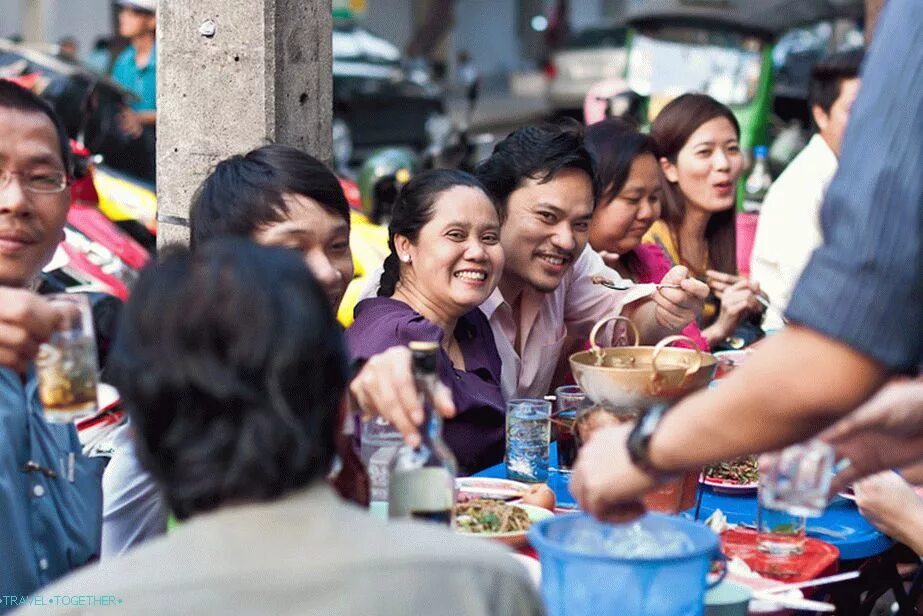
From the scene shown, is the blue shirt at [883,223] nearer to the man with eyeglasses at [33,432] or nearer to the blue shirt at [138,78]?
the man with eyeglasses at [33,432]

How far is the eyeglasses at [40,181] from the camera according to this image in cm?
271

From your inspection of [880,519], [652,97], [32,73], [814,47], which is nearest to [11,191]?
[880,519]

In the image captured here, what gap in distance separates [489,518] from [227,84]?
68.8 inches

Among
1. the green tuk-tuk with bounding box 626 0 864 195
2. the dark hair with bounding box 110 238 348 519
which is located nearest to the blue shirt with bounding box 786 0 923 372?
the dark hair with bounding box 110 238 348 519

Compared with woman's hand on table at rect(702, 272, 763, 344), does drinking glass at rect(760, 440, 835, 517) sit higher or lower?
higher

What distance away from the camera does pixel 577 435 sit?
3027 millimetres

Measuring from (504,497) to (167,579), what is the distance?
5.28 feet

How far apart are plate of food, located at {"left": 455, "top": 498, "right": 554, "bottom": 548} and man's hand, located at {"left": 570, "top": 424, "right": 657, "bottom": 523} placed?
24.0 inches

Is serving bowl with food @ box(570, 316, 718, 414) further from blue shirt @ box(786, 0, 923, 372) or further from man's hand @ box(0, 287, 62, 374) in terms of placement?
man's hand @ box(0, 287, 62, 374)

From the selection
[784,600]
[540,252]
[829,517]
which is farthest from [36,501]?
[540,252]

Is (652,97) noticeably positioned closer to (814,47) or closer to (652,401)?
(814,47)

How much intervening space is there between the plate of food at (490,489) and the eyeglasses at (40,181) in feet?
3.70

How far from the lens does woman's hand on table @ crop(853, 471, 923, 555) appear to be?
2.92 m

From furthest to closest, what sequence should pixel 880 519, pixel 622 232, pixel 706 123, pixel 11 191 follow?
pixel 706 123 → pixel 622 232 → pixel 880 519 → pixel 11 191
